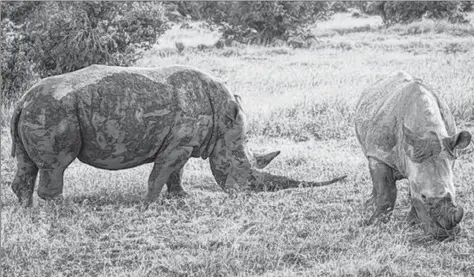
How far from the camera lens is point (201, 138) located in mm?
8023

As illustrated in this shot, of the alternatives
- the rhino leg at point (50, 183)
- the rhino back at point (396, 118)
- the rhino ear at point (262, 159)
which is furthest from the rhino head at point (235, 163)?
the rhino leg at point (50, 183)

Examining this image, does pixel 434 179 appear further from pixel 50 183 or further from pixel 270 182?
pixel 50 183

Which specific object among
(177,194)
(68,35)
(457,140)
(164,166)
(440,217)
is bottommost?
(68,35)

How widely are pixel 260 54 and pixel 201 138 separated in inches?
555

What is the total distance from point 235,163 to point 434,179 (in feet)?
8.79

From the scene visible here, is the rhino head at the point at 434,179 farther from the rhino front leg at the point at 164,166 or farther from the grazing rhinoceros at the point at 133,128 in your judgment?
the rhino front leg at the point at 164,166

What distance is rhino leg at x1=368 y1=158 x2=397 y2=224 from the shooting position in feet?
22.5

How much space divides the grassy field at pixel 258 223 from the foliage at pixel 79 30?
10.1 feet

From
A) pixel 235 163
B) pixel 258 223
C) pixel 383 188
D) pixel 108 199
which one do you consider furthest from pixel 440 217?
pixel 108 199

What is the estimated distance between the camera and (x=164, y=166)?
7.89m

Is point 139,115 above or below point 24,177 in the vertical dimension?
above

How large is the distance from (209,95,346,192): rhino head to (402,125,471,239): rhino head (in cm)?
206

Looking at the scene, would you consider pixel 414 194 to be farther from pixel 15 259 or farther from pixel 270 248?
pixel 15 259

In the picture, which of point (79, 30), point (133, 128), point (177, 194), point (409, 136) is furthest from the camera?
point (79, 30)
